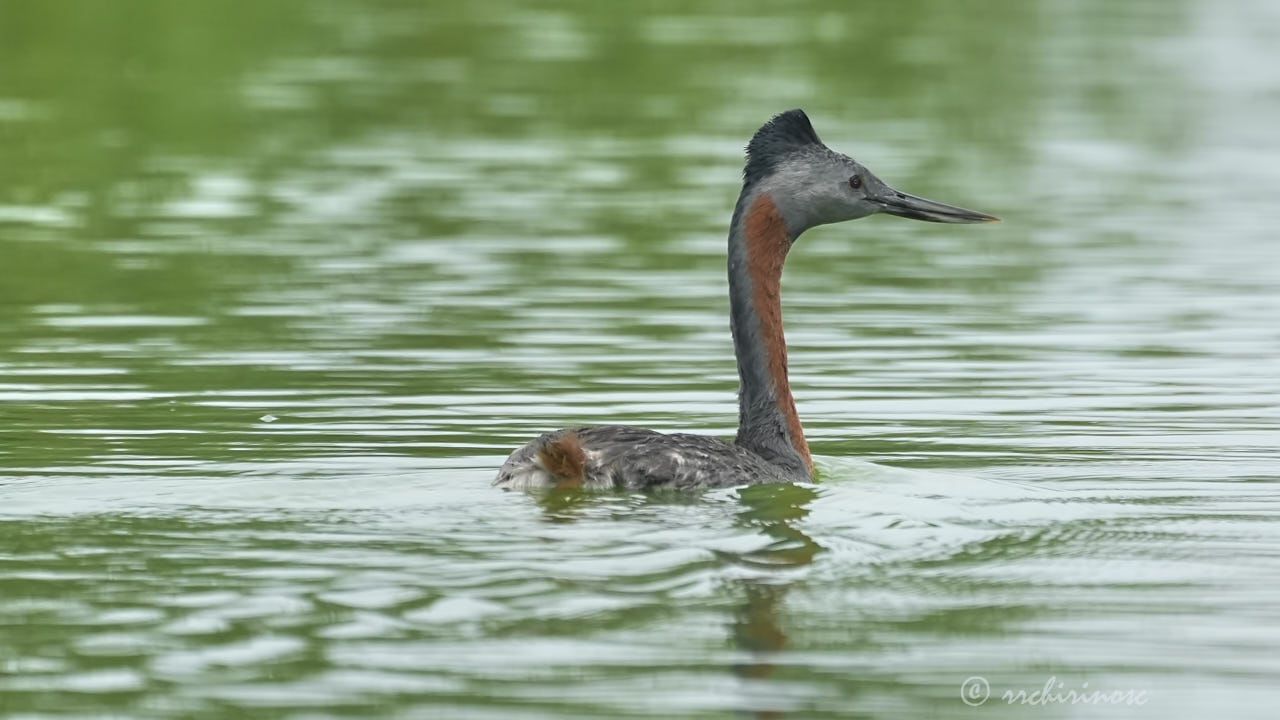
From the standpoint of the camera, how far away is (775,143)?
1137 centimetres

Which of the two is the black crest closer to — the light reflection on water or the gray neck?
the gray neck

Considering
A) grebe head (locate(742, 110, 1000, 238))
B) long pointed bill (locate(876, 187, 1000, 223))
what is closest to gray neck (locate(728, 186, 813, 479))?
grebe head (locate(742, 110, 1000, 238))

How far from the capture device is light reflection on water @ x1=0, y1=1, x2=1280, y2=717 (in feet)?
25.8

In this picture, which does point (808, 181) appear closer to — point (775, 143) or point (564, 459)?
point (775, 143)

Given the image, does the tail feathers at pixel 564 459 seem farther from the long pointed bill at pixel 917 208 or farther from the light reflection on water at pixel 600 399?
the long pointed bill at pixel 917 208

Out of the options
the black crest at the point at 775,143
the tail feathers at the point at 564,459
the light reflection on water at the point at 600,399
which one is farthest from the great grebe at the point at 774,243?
the tail feathers at the point at 564,459

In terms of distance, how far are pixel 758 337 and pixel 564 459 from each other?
1.76m

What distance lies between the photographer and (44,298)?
16922 millimetres

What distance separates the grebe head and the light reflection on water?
1236 mm

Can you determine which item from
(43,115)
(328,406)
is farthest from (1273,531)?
(43,115)

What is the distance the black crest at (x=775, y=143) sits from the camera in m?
11.3

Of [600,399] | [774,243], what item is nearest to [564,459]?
[774,243]

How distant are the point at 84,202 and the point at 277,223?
211cm

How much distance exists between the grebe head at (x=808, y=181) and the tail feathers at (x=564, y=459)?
1772mm
